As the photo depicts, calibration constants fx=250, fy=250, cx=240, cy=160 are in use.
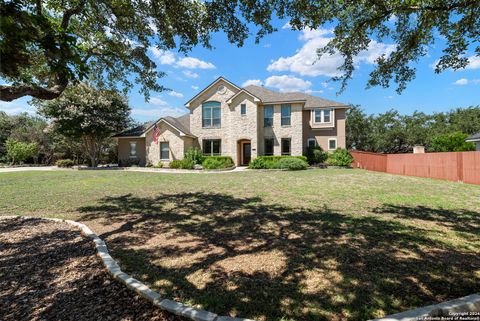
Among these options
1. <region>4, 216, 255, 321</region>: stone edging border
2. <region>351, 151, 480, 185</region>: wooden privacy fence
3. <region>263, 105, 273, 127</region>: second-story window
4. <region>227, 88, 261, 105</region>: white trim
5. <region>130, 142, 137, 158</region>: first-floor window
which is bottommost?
<region>4, 216, 255, 321</region>: stone edging border

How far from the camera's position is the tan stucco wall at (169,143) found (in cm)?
2403

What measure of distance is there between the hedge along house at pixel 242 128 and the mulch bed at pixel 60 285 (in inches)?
765

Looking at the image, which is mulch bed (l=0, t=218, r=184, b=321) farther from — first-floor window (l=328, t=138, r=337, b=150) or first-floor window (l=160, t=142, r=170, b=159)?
first-floor window (l=328, t=138, r=337, b=150)

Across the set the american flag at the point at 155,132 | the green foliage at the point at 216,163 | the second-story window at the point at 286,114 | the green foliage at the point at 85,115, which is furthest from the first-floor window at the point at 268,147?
the green foliage at the point at 85,115

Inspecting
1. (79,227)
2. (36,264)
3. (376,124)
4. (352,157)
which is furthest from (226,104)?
(376,124)

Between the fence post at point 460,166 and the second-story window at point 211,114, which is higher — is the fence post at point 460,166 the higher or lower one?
the lower one

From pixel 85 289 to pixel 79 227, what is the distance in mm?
2938

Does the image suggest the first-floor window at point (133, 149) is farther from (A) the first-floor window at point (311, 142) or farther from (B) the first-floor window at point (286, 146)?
(A) the first-floor window at point (311, 142)

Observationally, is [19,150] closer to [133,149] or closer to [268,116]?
[133,149]

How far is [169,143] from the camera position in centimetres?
2452

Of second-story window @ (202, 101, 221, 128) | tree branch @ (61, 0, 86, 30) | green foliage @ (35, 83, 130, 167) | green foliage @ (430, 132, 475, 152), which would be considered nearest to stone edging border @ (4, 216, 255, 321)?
tree branch @ (61, 0, 86, 30)

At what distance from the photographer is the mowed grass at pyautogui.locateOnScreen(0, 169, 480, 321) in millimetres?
2936

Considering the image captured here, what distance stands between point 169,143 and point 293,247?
2174cm

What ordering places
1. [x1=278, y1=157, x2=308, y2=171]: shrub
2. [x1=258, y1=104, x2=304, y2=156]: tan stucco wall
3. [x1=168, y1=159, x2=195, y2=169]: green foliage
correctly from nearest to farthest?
[x1=278, y1=157, x2=308, y2=171]: shrub → [x1=168, y1=159, x2=195, y2=169]: green foliage → [x1=258, y1=104, x2=304, y2=156]: tan stucco wall
